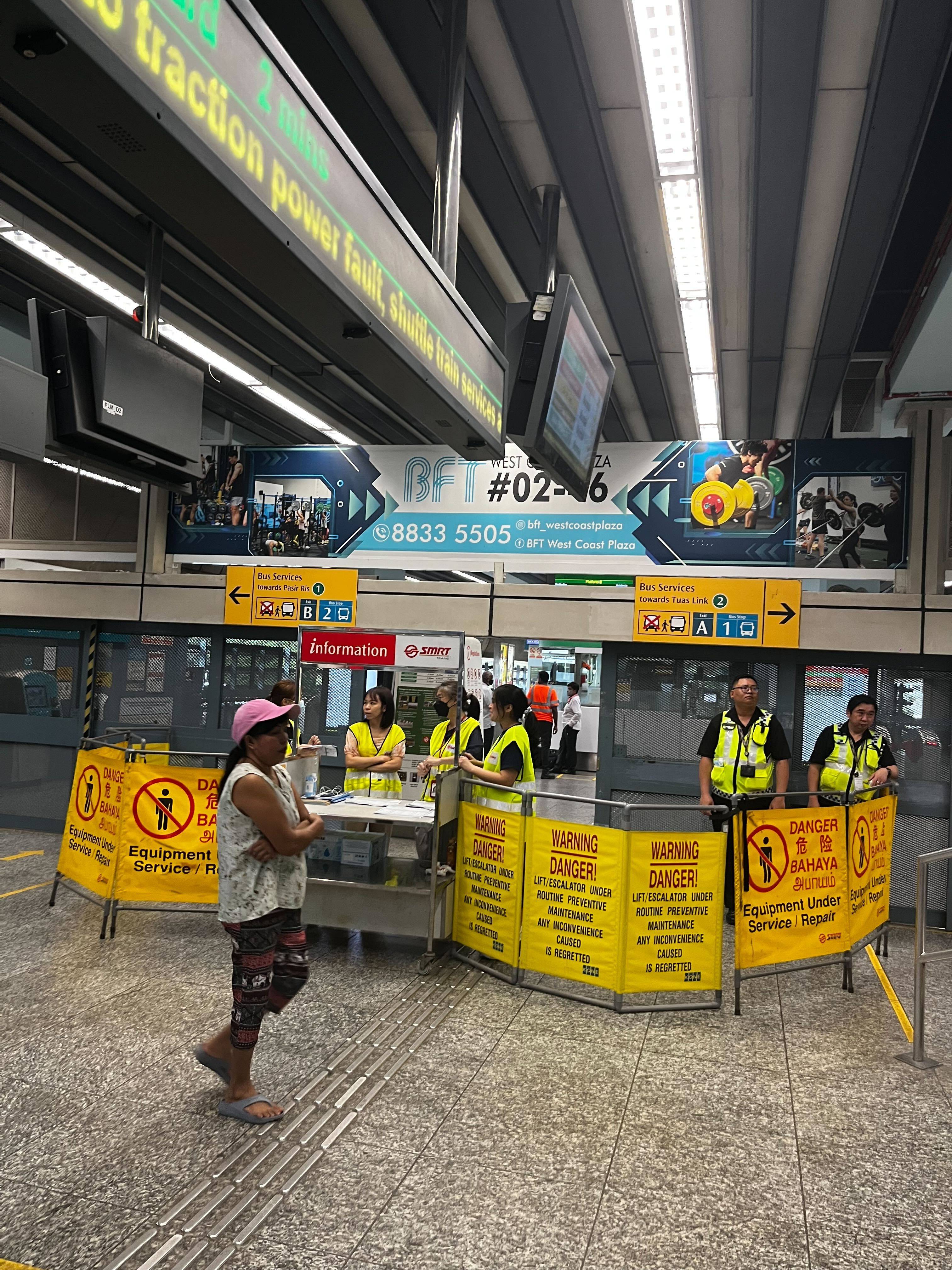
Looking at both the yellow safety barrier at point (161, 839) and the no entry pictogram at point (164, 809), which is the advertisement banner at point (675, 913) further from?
the no entry pictogram at point (164, 809)

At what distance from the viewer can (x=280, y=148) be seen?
7.07 ft

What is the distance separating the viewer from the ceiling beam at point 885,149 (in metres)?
4.09

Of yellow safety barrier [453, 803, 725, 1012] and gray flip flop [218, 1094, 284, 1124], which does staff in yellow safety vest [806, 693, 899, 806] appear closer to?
yellow safety barrier [453, 803, 725, 1012]

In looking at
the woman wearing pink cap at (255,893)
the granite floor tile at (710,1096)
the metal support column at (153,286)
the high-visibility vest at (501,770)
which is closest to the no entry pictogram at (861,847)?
the granite floor tile at (710,1096)

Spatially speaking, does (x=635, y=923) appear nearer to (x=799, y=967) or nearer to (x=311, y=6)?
(x=799, y=967)

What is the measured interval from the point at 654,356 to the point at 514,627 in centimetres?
271

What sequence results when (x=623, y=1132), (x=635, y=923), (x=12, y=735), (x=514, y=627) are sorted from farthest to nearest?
(x=12, y=735) → (x=514, y=627) → (x=635, y=923) → (x=623, y=1132)

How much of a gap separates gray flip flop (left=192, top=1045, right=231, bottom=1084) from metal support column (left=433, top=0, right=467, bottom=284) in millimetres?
3343

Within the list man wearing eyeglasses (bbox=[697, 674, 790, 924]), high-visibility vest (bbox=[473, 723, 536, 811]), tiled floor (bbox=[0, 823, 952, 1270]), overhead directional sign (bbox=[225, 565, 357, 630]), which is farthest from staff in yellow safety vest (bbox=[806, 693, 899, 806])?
overhead directional sign (bbox=[225, 565, 357, 630])

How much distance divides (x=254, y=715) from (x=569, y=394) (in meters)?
2.12

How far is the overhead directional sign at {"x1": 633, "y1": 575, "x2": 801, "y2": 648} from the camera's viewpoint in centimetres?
734

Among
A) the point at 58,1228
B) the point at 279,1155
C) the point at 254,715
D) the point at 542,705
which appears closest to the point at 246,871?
the point at 254,715

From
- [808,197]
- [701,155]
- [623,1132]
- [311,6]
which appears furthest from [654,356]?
[623,1132]

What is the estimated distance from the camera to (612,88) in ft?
15.2
